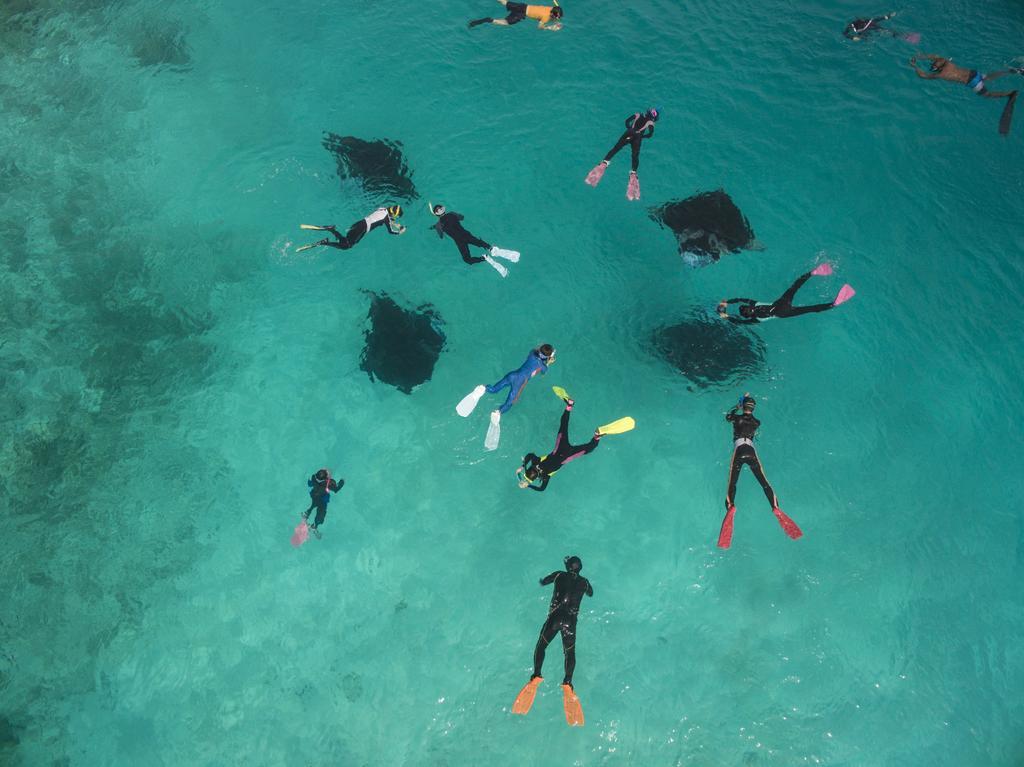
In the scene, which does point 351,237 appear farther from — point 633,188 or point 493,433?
point 633,188

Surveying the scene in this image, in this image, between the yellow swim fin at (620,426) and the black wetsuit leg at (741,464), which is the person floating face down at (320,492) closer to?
the yellow swim fin at (620,426)

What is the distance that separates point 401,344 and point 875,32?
16732 millimetres

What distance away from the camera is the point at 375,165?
15172mm

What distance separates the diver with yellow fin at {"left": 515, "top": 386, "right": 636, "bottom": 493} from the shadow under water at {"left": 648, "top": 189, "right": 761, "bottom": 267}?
16.5ft

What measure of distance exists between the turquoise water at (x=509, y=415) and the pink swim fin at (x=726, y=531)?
502 millimetres

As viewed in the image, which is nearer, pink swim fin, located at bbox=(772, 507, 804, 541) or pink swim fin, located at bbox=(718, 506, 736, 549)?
pink swim fin, located at bbox=(772, 507, 804, 541)

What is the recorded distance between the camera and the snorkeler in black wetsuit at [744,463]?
11.2 metres

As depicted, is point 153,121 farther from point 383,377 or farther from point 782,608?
point 782,608

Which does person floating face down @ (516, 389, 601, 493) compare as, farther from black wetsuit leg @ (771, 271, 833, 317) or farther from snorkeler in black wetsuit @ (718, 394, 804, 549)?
black wetsuit leg @ (771, 271, 833, 317)

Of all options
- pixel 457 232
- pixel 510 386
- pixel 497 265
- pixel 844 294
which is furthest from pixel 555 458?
pixel 844 294

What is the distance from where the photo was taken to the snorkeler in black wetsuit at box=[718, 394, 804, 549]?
11.2 metres

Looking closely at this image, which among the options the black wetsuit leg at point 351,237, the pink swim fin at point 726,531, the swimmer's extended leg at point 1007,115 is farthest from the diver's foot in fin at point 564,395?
the swimmer's extended leg at point 1007,115

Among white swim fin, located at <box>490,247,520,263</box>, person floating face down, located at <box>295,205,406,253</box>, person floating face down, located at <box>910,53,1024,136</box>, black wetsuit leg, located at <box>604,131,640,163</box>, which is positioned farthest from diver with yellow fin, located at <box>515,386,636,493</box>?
person floating face down, located at <box>910,53,1024,136</box>

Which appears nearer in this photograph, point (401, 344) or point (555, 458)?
point (555, 458)
